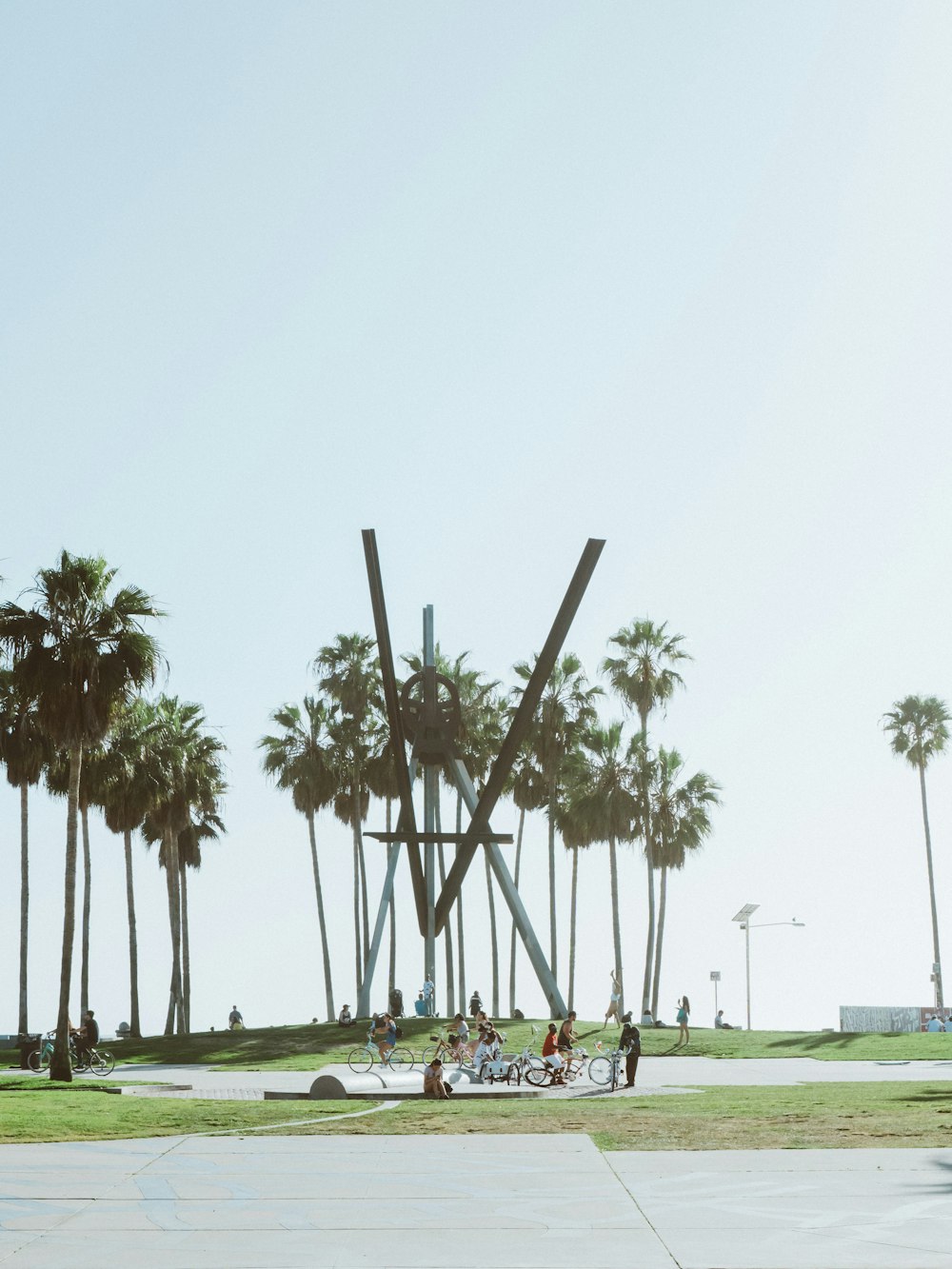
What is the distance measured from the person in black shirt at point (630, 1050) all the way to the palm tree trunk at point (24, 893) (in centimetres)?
3142

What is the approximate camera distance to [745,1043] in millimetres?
42938

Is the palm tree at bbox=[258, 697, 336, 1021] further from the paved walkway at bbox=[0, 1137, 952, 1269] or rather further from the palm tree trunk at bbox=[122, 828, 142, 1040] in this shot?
the paved walkway at bbox=[0, 1137, 952, 1269]

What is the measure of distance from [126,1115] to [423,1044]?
21.4 meters

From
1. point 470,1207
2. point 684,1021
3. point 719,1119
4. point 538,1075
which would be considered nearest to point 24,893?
point 684,1021

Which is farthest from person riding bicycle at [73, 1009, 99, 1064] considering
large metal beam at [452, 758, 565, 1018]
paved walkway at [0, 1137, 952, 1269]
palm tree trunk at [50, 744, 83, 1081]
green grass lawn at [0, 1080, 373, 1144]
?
paved walkway at [0, 1137, 952, 1269]

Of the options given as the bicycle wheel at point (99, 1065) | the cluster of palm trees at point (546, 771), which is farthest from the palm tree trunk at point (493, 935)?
the bicycle wheel at point (99, 1065)

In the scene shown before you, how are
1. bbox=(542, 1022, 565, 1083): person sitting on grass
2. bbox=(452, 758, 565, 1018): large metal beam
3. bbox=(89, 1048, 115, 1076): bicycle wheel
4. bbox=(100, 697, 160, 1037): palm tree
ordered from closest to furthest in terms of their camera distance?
bbox=(542, 1022, 565, 1083): person sitting on grass
bbox=(89, 1048, 115, 1076): bicycle wheel
bbox=(452, 758, 565, 1018): large metal beam
bbox=(100, 697, 160, 1037): palm tree

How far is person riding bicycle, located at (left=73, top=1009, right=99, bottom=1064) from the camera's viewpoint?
111 ft

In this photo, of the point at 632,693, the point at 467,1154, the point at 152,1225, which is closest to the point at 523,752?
the point at 632,693

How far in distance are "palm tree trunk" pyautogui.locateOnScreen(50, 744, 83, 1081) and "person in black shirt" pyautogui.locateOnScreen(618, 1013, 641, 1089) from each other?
11414mm

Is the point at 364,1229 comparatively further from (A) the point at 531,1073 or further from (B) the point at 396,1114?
(A) the point at 531,1073

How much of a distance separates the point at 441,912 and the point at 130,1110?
25.1 meters

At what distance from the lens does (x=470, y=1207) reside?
34.6 ft

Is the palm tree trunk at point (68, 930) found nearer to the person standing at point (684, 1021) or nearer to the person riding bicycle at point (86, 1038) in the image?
the person riding bicycle at point (86, 1038)
